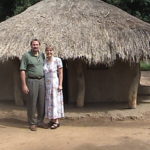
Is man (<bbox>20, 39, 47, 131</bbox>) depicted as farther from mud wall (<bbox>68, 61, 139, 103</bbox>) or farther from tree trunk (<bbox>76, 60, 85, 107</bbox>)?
mud wall (<bbox>68, 61, 139, 103</bbox>)

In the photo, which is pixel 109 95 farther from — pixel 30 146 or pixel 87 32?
pixel 30 146

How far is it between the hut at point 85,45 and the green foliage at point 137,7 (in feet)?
26.6

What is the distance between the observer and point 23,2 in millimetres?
19453

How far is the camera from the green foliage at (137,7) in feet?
62.2

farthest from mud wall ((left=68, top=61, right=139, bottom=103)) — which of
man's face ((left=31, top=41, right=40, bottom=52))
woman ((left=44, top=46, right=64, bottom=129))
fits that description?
man's face ((left=31, top=41, right=40, bottom=52))

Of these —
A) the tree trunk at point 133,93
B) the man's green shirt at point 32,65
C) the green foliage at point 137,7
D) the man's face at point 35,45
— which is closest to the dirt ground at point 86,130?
the tree trunk at point 133,93

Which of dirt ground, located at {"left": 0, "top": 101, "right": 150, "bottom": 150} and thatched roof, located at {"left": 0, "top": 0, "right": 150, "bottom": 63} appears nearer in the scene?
dirt ground, located at {"left": 0, "top": 101, "right": 150, "bottom": 150}

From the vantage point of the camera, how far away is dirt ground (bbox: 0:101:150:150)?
265 inches

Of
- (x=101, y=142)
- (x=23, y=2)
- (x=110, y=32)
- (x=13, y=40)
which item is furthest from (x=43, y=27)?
(x=23, y=2)

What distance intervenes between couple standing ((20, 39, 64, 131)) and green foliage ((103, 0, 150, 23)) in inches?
462

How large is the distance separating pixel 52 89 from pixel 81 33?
2274mm

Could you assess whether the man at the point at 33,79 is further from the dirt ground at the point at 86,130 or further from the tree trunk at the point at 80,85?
the tree trunk at the point at 80,85

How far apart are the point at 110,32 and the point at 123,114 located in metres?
1.97

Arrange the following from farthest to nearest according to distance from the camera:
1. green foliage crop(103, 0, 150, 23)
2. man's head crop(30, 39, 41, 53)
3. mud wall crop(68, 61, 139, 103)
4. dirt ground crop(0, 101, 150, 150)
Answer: green foliage crop(103, 0, 150, 23)
mud wall crop(68, 61, 139, 103)
man's head crop(30, 39, 41, 53)
dirt ground crop(0, 101, 150, 150)
